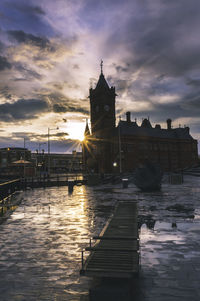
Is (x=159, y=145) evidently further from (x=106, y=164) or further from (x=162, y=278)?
(x=162, y=278)

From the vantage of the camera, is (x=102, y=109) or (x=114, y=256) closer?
(x=114, y=256)

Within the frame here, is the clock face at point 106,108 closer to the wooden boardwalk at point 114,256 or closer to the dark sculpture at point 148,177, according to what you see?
the dark sculpture at point 148,177

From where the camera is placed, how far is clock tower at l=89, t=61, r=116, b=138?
73.3 meters

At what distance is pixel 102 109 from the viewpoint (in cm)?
7369

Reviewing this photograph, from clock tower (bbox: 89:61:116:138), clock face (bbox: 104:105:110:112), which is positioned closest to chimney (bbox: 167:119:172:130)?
clock tower (bbox: 89:61:116:138)

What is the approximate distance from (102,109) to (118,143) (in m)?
12.9

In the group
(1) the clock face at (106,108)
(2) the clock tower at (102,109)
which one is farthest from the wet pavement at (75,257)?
(1) the clock face at (106,108)

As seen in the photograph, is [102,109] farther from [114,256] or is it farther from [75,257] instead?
[114,256]

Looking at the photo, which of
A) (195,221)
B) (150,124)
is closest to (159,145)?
(150,124)

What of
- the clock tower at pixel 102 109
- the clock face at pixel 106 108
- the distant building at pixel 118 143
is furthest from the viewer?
the clock face at pixel 106 108

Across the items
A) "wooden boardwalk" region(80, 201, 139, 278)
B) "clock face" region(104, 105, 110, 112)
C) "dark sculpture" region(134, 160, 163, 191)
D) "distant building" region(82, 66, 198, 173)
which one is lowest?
"wooden boardwalk" region(80, 201, 139, 278)

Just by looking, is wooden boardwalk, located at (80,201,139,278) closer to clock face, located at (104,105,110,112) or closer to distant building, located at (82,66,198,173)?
distant building, located at (82,66,198,173)

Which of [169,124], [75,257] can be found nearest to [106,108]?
[169,124]

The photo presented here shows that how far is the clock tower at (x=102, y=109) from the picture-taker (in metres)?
73.3
